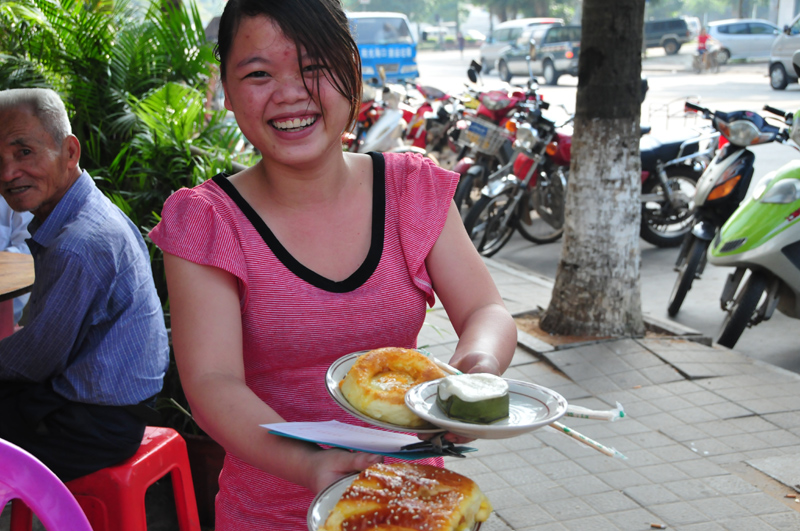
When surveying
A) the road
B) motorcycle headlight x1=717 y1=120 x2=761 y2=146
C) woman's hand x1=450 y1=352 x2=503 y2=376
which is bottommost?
the road

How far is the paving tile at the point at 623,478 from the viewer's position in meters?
3.36

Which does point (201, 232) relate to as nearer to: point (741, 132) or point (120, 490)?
point (120, 490)

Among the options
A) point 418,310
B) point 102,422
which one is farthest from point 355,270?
point 102,422

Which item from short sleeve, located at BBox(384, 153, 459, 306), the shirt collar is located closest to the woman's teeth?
short sleeve, located at BBox(384, 153, 459, 306)

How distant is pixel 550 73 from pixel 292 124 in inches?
1049

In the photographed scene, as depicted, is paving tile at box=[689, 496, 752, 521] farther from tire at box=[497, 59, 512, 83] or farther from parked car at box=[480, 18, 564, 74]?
parked car at box=[480, 18, 564, 74]

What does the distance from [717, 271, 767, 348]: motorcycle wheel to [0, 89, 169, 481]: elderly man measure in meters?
3.82

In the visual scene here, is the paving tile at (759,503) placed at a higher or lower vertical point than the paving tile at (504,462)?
higher

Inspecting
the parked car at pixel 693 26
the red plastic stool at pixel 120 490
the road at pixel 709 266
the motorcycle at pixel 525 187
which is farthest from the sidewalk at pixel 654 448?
the parked car at pixel 693 26

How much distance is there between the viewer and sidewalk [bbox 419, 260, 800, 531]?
3.13m

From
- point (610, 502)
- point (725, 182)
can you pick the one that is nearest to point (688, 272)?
point (725, 182)

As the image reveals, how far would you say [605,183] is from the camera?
490cm

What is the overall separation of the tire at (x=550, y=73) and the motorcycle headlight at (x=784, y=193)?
2265cm

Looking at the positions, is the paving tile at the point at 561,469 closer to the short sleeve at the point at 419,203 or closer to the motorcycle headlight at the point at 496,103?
the short sleeve at the point at 419,203
